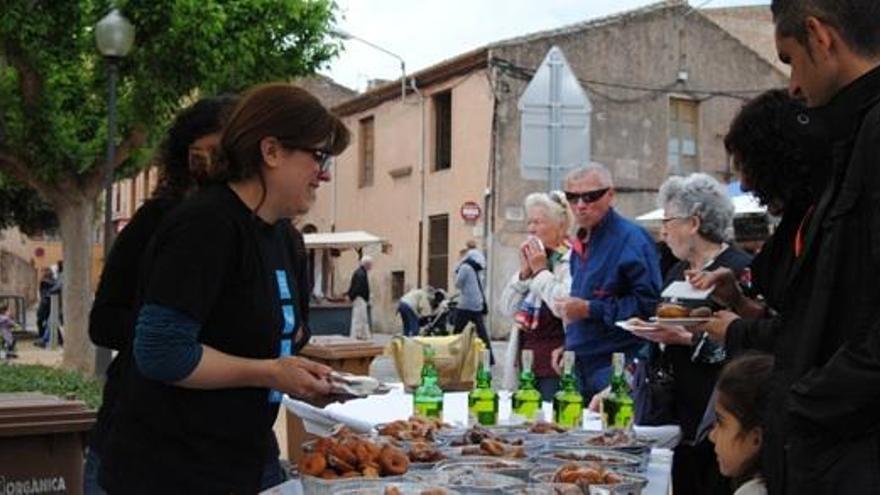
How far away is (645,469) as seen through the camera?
3.06 metres

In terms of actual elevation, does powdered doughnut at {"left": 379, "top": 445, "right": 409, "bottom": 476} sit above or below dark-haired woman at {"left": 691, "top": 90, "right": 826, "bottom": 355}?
below

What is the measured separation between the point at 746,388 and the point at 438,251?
2390 centimetres

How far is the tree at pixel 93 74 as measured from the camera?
11305 millimetres

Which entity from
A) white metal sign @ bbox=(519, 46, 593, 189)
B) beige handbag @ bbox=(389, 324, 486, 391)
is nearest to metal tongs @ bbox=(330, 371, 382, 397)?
beige handbag @ bbox=(389, 324, 486, 391)

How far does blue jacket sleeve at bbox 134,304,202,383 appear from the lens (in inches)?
93.3

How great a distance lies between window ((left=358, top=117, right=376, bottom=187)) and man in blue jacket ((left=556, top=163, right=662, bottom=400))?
25256 mm

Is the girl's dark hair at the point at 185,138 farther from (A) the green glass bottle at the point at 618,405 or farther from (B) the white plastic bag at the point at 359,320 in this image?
(B) the white plastic bag at the point at 359,320

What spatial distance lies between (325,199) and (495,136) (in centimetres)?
1055

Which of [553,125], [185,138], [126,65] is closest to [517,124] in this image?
[126,65]

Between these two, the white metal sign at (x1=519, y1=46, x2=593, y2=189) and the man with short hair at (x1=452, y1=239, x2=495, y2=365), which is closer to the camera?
the white metal sign at (x1=519, y1=46, x2=593, y2=189)

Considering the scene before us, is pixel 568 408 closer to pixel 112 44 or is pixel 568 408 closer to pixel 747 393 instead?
pixel 747 393

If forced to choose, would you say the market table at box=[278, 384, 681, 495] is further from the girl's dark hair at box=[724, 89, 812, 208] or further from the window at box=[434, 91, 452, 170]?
the window at box=[434, 91, 452, 170]

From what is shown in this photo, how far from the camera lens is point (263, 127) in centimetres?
257

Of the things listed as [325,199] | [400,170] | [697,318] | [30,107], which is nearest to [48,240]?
[325,199]
